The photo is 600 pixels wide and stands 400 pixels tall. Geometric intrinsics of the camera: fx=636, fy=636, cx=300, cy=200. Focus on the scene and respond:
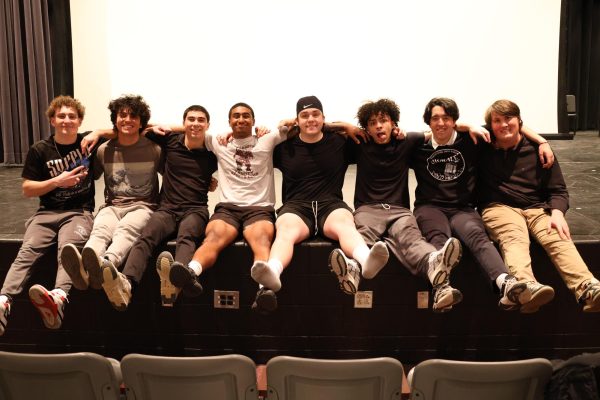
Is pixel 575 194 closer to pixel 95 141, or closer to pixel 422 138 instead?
pixel 422 138

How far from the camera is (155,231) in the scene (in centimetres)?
310

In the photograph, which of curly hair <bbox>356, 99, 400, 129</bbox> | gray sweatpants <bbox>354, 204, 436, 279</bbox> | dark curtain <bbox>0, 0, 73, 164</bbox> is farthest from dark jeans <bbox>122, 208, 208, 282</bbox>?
dark curtain <bbox>0, 0, 73, 164</bbox>

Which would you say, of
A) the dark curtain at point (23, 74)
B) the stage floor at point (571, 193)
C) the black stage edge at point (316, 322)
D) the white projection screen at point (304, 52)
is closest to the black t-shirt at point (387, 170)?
the black stage edge at point (316, 322)

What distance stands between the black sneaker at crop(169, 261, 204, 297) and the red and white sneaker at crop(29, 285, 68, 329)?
1.74ft

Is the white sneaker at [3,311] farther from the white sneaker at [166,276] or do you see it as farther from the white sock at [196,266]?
the white sock at [196,266]

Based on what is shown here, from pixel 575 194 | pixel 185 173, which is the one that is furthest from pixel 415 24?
pixel 185 173

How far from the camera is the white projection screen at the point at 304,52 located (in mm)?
6133

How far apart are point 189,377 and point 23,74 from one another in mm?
4896

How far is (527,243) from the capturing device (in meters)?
3.00

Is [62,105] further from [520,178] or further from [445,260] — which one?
Result: [520,178]

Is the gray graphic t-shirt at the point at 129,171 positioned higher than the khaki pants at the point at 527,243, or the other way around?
the gray graphic t-shirt at the point at 129,171

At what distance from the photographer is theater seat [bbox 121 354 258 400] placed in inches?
80.2

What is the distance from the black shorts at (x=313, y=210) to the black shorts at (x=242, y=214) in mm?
67

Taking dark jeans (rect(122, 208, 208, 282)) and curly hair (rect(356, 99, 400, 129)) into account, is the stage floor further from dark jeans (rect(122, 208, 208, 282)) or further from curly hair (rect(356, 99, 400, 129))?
curly hair (rect(356, 99, 400, 129))
